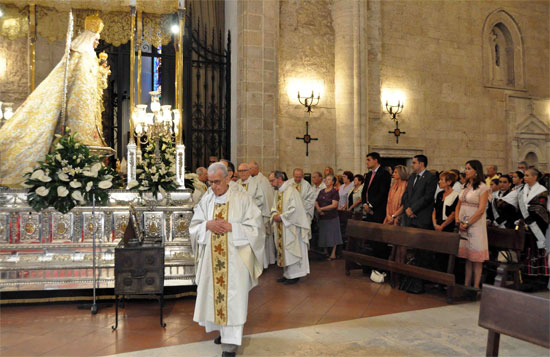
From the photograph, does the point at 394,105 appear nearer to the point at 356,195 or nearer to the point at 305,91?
the point at 305,91

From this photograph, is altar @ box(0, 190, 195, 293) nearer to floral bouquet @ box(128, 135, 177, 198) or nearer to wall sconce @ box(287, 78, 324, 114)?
floral bouquet @ box(128, 135, 177, 198)

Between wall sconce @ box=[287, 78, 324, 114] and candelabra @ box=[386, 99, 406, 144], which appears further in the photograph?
candelabra @ box=[386, 99, 406, 144]

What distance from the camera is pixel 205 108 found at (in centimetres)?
1257

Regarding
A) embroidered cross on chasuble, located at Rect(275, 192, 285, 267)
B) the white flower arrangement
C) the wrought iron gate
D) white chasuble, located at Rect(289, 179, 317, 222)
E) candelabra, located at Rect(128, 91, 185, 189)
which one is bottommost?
embroidered cross on chasuble, located at Rect(275, 192, 285, 267)

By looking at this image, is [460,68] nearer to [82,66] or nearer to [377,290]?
[377,290]

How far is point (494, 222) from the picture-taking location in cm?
856

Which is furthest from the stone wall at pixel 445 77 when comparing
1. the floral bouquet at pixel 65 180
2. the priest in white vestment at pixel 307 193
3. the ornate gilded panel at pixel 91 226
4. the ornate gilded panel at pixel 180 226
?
the floral bouquet at pixel 65 180

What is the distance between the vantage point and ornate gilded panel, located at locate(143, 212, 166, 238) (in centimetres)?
684

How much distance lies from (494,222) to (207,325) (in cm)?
592

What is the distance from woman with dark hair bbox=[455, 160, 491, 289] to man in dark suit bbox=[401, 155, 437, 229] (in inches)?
17.9

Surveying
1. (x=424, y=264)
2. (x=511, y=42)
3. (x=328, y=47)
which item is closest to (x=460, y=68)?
(x=511, y=42)

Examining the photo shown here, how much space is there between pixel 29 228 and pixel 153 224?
1.62 m

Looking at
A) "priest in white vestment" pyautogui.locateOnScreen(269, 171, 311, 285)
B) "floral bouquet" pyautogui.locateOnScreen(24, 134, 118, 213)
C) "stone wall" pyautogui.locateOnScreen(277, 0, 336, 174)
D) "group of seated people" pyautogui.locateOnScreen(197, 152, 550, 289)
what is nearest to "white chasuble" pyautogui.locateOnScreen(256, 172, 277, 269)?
"group of seated people" pyautogui.locateOnScreen(197, 152, 550, 289)

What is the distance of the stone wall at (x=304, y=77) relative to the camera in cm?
1280
